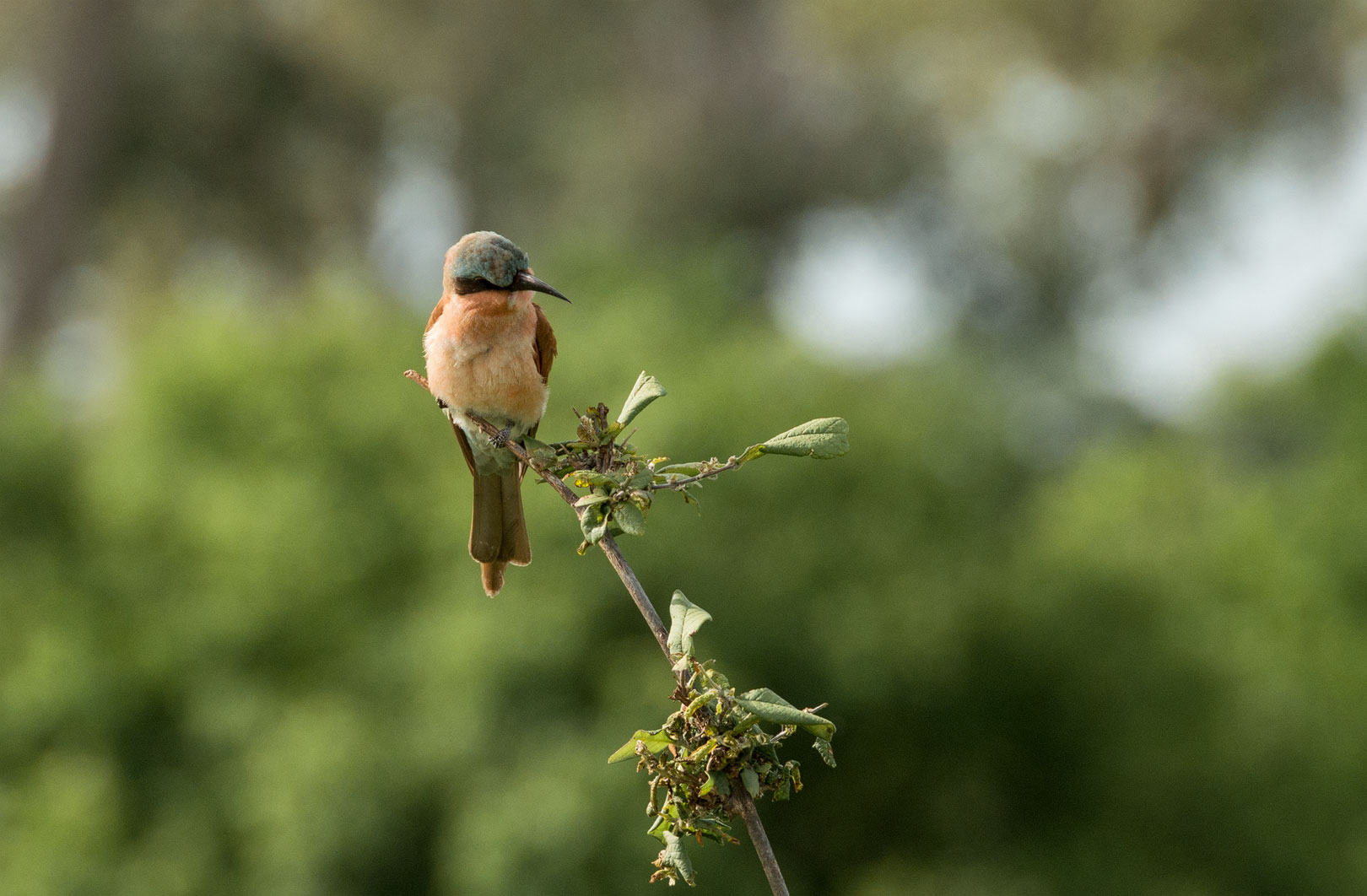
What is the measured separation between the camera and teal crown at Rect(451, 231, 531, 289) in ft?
7.84

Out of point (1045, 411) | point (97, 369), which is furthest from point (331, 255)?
point (1045, 411)

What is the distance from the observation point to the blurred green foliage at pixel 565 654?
37.3 ft

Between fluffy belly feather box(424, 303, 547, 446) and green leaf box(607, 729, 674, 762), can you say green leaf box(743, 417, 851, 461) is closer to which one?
green leaf box(607, 729, 674, 762)

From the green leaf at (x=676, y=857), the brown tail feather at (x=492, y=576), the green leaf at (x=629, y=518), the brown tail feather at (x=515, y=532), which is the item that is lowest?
the green leaf at (x=676, y=857)

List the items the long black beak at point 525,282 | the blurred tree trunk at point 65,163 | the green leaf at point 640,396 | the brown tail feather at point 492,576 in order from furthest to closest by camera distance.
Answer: the blurred tree trunk at point 65,163, the long black beak at point 525,282, the brown tail feather at point 492,576, the green leaf at point 640,396

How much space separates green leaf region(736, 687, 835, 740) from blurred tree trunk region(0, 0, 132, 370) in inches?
750

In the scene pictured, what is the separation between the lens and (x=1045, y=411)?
849 inches

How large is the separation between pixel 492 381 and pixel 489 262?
534 millimetres

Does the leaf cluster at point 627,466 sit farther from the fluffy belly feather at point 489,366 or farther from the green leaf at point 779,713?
the fluffy belly feather at point 489,366

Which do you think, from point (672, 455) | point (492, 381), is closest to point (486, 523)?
point (492, 381)

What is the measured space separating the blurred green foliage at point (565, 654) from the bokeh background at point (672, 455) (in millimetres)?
53

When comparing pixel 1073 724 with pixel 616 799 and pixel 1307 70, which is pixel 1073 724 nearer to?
pixel 616 799

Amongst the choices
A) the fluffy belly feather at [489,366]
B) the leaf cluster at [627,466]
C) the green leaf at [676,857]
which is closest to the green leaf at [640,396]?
the leaf cluster at [627,466]

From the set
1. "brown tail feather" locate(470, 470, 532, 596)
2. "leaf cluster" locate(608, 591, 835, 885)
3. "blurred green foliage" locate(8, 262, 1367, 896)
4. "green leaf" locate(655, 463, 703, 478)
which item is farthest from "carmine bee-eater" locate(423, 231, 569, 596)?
"blurred green foliage" locate(8, 262, 1367, 896)
